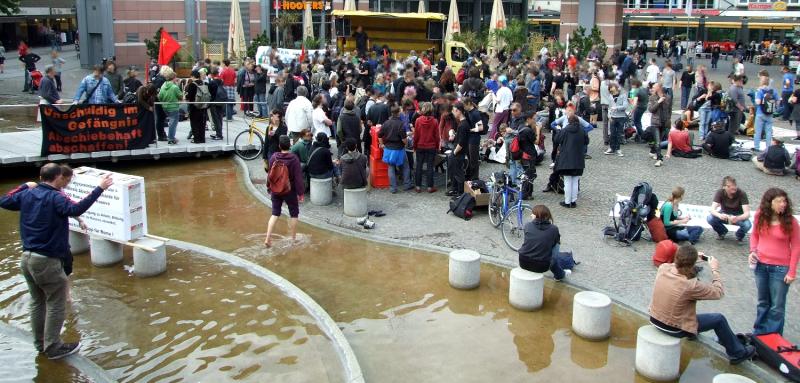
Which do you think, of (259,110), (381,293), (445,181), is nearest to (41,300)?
(381,293)

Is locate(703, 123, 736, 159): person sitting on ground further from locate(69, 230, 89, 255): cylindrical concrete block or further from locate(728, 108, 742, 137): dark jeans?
locate(69, 230, 89, 255): cylindrical concrete block

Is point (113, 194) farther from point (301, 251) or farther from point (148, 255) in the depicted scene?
point (301, 251)

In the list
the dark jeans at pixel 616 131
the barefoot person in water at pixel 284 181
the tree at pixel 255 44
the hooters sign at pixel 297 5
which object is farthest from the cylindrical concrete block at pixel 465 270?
the hooters sign at pixel 297 5

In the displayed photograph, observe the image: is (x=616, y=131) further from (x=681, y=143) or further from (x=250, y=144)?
(x=250, y=144)

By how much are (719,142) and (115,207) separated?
12897mm

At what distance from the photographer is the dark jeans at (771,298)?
8.02 meters

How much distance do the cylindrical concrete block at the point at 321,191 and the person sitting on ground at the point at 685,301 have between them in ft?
22.9

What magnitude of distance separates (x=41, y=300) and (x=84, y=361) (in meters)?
0.78

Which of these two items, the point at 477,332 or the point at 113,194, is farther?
the point at 113,194

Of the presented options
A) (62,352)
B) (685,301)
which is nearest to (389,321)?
(685,301)

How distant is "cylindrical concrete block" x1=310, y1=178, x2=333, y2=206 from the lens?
13.4m

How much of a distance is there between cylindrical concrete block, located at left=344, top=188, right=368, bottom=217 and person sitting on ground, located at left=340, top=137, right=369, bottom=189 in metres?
0.13

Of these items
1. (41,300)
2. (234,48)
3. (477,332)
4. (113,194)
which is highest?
(234,48)

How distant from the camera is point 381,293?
31.3ft
